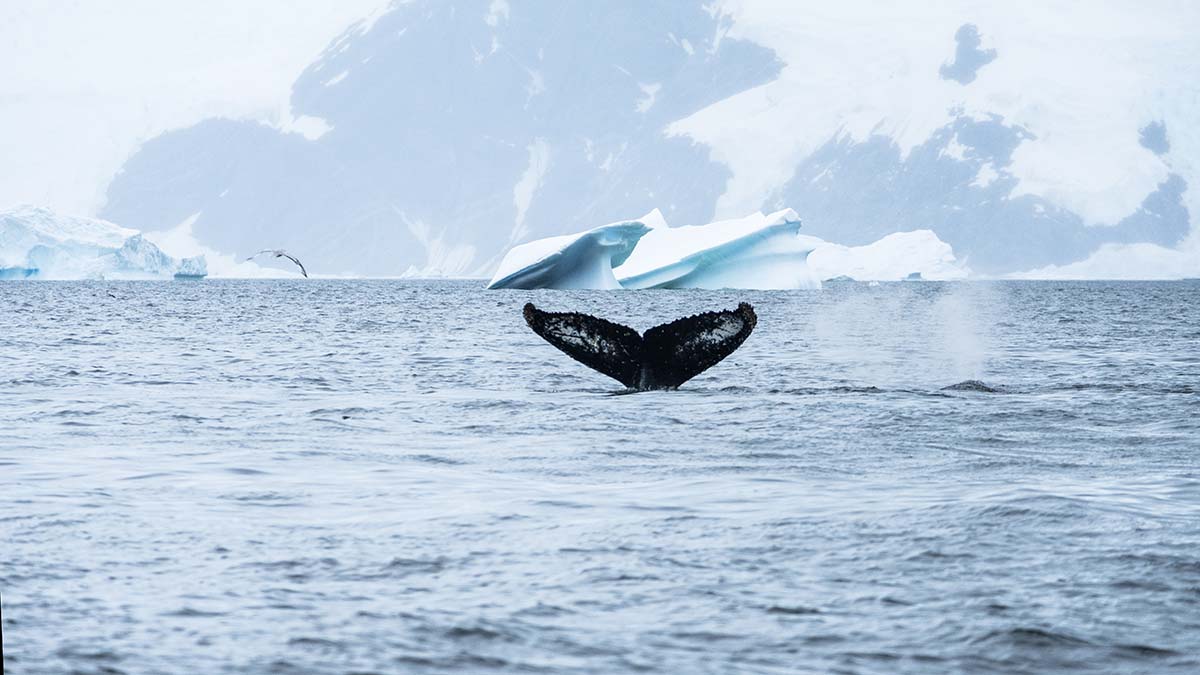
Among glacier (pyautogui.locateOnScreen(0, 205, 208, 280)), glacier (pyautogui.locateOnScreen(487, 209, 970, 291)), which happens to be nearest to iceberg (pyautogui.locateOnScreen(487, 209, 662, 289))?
glacier (pyautogui.locateOnScreen(487, 209, 970, 291))

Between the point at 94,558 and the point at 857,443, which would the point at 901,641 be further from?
the point at 857,443

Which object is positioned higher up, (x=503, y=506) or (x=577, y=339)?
(x=577, y=339)

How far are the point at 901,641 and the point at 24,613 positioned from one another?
3.10 m

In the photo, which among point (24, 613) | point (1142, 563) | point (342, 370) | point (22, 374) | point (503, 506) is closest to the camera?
point (24, 613)

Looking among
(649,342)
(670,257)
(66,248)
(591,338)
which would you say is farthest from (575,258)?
(591,338)

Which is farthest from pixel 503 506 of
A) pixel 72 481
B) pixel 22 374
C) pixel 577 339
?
pixel 22 374

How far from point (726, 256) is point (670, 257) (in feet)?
9.69

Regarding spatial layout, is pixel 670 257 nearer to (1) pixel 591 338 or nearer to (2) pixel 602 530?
(1) pixel 591 338

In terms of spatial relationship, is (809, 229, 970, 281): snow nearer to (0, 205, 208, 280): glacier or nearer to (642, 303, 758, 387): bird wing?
(0, 205, 208, 280): glacier

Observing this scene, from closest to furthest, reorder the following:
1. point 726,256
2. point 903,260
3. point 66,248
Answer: point 726,256 < point 66,248 < point 903,260

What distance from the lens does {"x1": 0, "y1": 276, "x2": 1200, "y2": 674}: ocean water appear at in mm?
4988

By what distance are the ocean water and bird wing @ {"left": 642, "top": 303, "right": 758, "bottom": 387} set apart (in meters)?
0.41

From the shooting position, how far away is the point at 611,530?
716 centimetres

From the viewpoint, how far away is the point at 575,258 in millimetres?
71688
